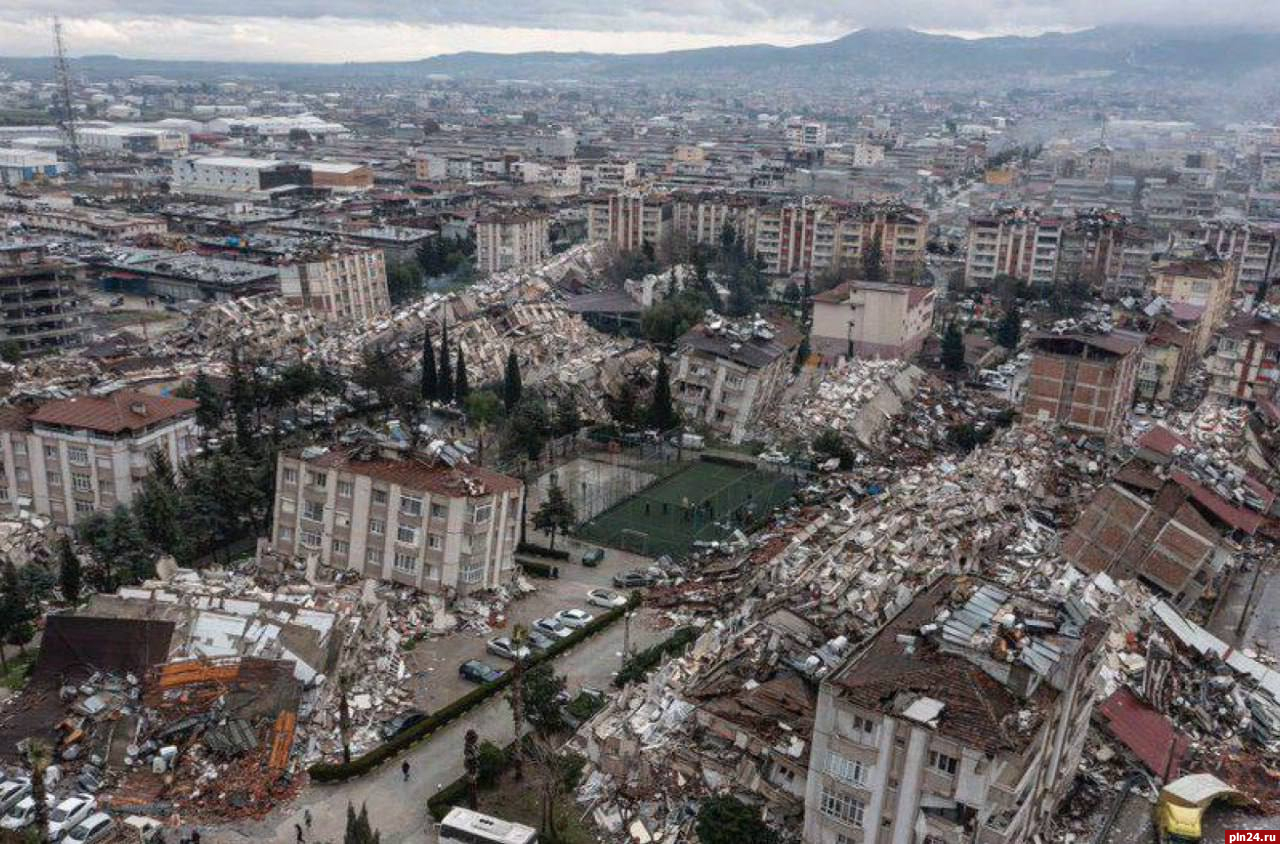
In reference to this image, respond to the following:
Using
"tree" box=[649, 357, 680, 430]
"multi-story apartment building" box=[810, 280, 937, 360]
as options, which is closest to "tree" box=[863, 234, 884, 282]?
"multi-story apartment building" box=[810, 280, 937, 360]

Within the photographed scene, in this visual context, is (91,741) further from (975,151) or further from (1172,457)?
(975,151)

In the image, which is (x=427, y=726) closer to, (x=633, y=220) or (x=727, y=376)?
(x=727, y=376)

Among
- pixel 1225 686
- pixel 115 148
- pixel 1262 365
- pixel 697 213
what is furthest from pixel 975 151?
pixel 1225 686

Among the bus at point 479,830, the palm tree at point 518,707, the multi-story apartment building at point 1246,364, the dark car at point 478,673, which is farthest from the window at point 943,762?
the multi-story apartment building at point 1246,364

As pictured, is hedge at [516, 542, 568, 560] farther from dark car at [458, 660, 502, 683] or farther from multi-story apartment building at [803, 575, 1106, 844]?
multi-story apartment building at [803, 575, 1106, 844]

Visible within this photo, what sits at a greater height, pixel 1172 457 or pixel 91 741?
pixel 1172 457

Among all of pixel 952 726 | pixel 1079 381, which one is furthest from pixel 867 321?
pixel 952 726

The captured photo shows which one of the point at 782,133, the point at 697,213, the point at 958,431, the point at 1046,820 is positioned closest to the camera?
the point at 1046,820
